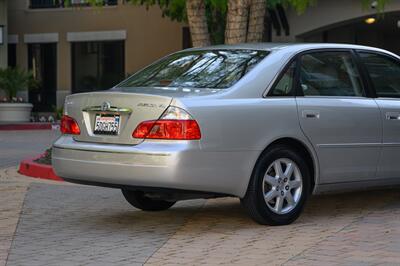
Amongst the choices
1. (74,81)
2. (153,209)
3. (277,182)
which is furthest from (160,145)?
(74,81)

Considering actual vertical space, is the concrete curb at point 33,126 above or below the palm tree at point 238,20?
below

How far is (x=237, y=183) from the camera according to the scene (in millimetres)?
6445

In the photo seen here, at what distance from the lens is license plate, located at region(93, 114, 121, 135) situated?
656cm

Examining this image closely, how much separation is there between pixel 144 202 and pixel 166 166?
5.71 feet

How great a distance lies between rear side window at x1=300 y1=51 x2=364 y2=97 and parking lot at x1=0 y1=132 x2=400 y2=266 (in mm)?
1245

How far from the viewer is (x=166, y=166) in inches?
242

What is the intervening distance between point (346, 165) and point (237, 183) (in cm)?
130

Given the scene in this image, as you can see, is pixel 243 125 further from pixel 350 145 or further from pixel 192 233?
pixel 350 145

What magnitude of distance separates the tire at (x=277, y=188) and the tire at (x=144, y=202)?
4.66 ft

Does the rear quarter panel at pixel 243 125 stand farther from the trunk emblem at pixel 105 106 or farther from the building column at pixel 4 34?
the building column at pixel 4 34

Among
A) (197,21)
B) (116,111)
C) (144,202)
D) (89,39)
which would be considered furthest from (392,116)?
(89,39)

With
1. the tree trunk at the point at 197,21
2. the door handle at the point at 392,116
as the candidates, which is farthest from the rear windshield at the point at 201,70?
the tree trunk at the point at 197,21

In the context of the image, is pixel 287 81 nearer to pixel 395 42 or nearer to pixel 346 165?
pixel 346 165

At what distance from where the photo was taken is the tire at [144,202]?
25.2ft
